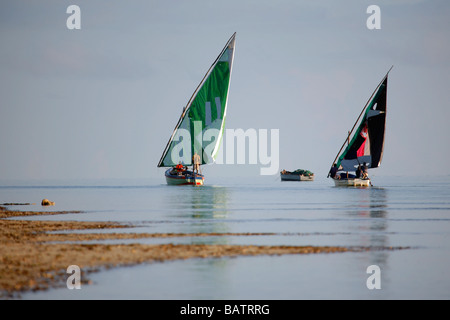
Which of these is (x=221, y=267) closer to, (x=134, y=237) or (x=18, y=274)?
(x=18, y=274)

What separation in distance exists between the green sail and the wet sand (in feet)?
258

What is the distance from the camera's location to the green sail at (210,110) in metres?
121

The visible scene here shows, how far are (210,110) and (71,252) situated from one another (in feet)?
297

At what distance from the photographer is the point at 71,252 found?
105ft

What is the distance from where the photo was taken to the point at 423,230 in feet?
152

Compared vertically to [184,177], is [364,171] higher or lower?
higher

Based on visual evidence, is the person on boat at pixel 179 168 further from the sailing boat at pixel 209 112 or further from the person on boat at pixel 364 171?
the person on boat at pixel 364 171

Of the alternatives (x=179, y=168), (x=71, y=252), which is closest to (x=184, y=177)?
(x=179, y=168)

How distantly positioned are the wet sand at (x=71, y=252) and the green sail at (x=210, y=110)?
258 ft

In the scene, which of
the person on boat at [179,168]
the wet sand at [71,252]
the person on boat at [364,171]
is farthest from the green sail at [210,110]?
the wet sand at [71,252]

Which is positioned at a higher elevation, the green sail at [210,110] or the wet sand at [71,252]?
the green sail at [210,110]

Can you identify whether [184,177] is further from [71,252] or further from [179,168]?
[71,252]

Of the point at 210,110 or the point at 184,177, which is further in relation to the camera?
the point at 184,177
